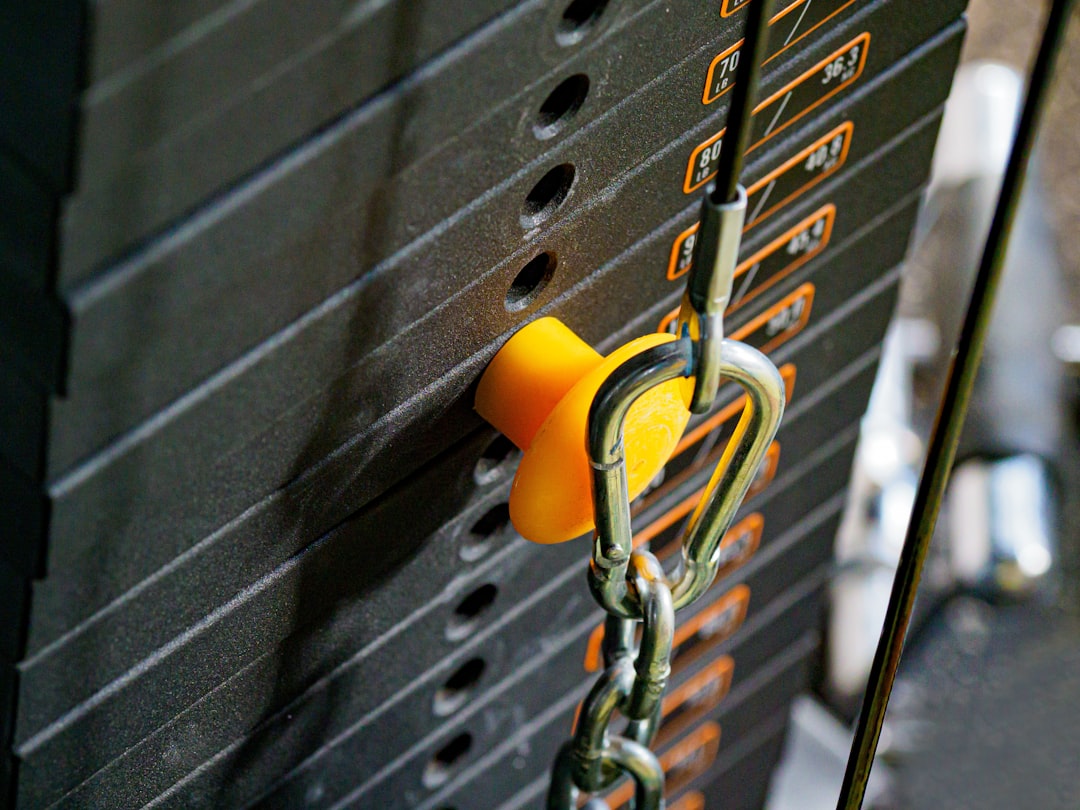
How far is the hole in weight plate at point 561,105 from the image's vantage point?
32 cm

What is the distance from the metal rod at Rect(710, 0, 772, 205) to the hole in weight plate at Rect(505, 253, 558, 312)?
8cm

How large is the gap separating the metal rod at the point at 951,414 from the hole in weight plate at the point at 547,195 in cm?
9

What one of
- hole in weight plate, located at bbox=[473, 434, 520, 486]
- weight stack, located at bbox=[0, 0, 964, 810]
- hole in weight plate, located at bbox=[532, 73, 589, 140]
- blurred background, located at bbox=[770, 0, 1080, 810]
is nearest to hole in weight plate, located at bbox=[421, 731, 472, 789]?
weight stack, located at bbox=[0, 0, 964, 810]

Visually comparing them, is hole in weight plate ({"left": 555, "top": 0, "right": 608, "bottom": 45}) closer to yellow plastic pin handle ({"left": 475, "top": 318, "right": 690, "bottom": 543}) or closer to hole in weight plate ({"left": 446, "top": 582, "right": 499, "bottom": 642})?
yellow plastic pin handle ({"left": 475, "top": 318, "right": 690, "bottom": 543})

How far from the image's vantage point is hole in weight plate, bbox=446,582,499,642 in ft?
1.40

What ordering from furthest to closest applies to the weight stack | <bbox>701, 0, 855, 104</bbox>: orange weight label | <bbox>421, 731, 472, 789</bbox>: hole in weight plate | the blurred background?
the blurred background, <bbox>421, 731, 472, 789</bbox>: hole in weight plate, <bbox>701, 0, 855, 104</bbox>: orange weight label, the weight stack

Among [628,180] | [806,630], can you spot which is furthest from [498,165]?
[806,630]

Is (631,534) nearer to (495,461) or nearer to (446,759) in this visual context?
(495,461)

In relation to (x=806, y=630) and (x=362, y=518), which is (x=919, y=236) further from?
(x=362, y=518)

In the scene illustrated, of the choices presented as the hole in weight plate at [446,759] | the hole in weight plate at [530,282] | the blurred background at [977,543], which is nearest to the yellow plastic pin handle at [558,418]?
the hole in weight plate at [530,282]

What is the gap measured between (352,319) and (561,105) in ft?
0.20

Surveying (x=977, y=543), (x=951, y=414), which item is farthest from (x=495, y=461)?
(x=977, y=543)

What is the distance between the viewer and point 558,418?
1.12 feet

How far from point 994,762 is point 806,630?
1.12 ft
